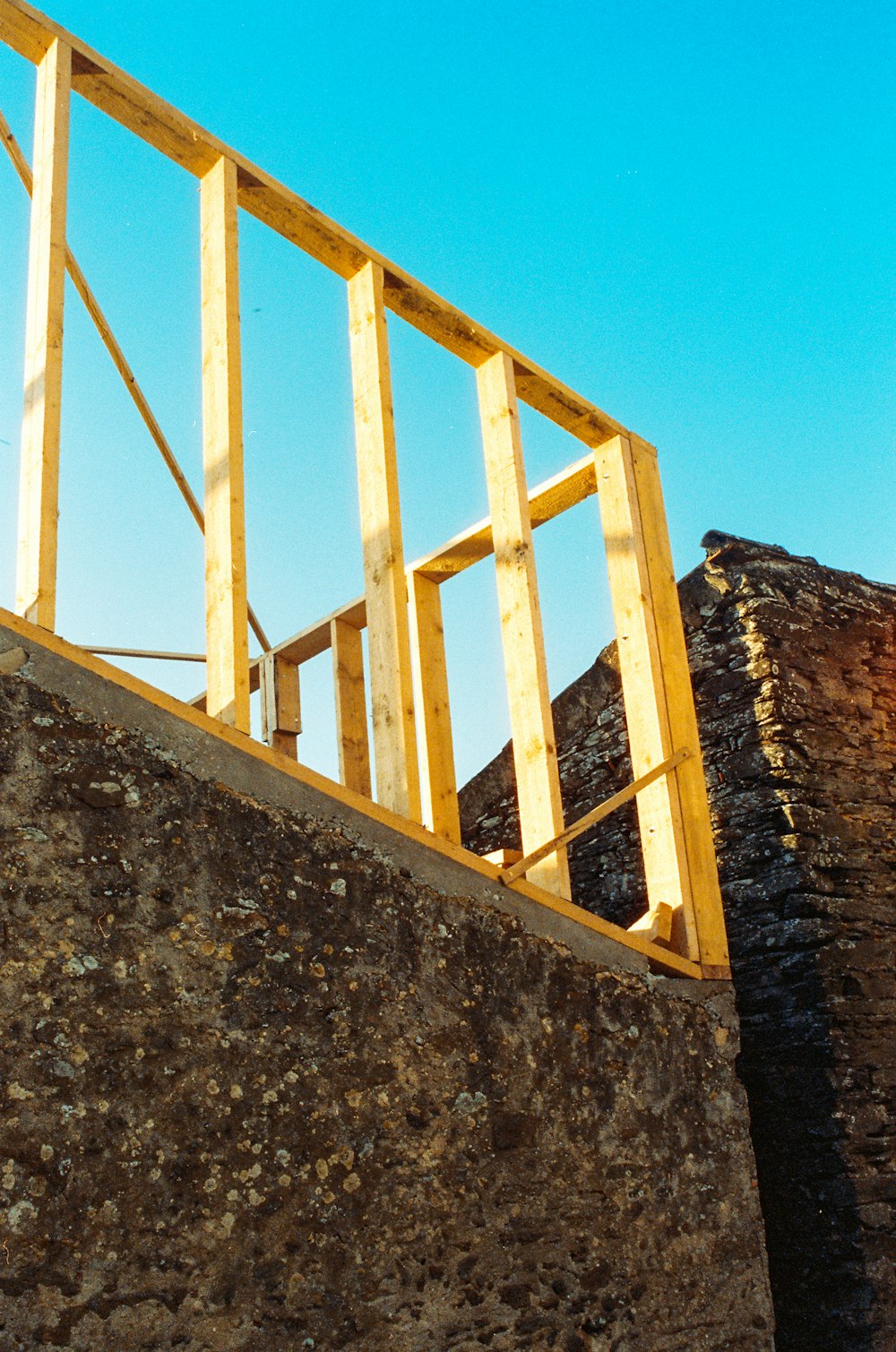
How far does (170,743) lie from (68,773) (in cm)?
29

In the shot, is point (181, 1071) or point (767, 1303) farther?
point (767, 1303)

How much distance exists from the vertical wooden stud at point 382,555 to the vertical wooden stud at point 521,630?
423 millimetres

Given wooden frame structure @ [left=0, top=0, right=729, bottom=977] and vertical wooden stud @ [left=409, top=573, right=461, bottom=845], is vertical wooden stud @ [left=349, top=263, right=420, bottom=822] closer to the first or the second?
wooden frame structure @ [left=0, top=0, right=729, bottom=977]

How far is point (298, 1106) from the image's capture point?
300 centimetres

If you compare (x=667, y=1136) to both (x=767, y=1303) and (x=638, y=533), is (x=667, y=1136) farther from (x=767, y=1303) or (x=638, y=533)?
(x=638, y=533)

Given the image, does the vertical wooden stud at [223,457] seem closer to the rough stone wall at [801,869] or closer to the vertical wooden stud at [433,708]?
the vertical wooden stud at [433,708]

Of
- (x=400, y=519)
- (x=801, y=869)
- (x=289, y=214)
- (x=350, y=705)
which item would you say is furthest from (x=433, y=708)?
(x=289, y=214)

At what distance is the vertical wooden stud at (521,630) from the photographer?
4.10 m

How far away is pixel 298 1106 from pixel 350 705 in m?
3.13

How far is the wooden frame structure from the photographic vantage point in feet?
11.3

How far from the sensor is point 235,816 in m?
3.17

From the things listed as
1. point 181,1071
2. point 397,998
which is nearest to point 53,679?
point 181,1071

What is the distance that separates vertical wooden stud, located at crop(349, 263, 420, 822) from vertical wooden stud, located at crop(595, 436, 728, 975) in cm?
105

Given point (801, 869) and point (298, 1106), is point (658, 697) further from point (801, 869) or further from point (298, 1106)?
point (298, 1106)
